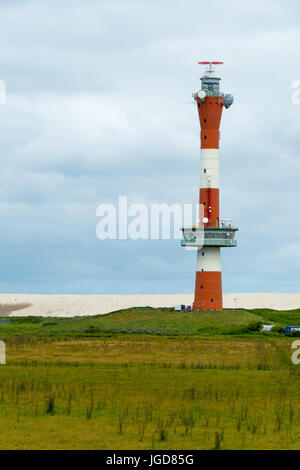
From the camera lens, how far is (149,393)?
43938 mm

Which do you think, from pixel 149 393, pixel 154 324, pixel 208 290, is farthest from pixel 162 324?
pixel 149 393

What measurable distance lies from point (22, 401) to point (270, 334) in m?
52.4

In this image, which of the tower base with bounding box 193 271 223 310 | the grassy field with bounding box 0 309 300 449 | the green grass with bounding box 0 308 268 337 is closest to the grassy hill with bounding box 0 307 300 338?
the green grass with bounding box 0 308 268 337

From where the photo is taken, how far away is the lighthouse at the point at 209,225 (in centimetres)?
10484

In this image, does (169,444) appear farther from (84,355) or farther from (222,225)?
(222,225)

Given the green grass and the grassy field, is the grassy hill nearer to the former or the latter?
the green grass

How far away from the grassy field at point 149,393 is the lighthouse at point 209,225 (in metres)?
20.0

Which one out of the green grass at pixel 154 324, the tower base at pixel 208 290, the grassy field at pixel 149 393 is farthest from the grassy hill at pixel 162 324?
the grassy field at pixel 149 393

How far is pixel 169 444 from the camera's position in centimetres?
3148

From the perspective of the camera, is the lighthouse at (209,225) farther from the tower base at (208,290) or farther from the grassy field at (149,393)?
the grassy field at (149,393)

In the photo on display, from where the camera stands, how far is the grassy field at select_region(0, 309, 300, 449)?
32.8 m

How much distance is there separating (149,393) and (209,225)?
6245cm

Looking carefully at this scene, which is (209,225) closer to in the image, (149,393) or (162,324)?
(162,324)
